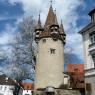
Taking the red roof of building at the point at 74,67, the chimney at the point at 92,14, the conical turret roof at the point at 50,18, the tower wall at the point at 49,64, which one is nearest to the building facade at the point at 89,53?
the chimney at the point at 92,14

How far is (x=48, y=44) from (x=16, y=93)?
10.8 metres

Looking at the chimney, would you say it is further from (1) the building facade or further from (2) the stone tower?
(2) the stone tower

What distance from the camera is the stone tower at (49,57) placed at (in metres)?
41.1

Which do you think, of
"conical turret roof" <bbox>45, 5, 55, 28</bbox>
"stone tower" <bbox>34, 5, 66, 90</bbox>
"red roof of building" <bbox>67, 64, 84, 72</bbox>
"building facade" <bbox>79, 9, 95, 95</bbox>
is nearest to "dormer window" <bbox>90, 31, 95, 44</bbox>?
"building facade" <bbox>79, 9, 95, 95</bbox>

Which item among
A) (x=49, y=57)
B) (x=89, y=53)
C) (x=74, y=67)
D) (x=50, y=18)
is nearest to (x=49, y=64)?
(x=49, y=57)

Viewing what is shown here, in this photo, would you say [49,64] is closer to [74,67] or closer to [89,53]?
[89,53]

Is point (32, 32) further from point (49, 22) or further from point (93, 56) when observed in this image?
point (93, 56)

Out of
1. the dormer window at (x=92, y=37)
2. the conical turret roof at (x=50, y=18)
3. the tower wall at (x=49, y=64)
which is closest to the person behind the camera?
the dormer window at (x=92, y=37)

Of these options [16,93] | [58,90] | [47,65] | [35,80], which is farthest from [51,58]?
[16,93]

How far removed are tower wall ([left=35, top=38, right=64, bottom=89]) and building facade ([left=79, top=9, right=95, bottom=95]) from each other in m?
9.38

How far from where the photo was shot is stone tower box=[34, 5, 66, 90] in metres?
41.1

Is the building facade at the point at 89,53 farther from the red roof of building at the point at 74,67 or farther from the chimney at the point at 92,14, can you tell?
the red roof of building at the point at 74,67

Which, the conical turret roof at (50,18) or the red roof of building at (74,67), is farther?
the red roof of building at (74,67)

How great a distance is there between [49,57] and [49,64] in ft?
3.51
